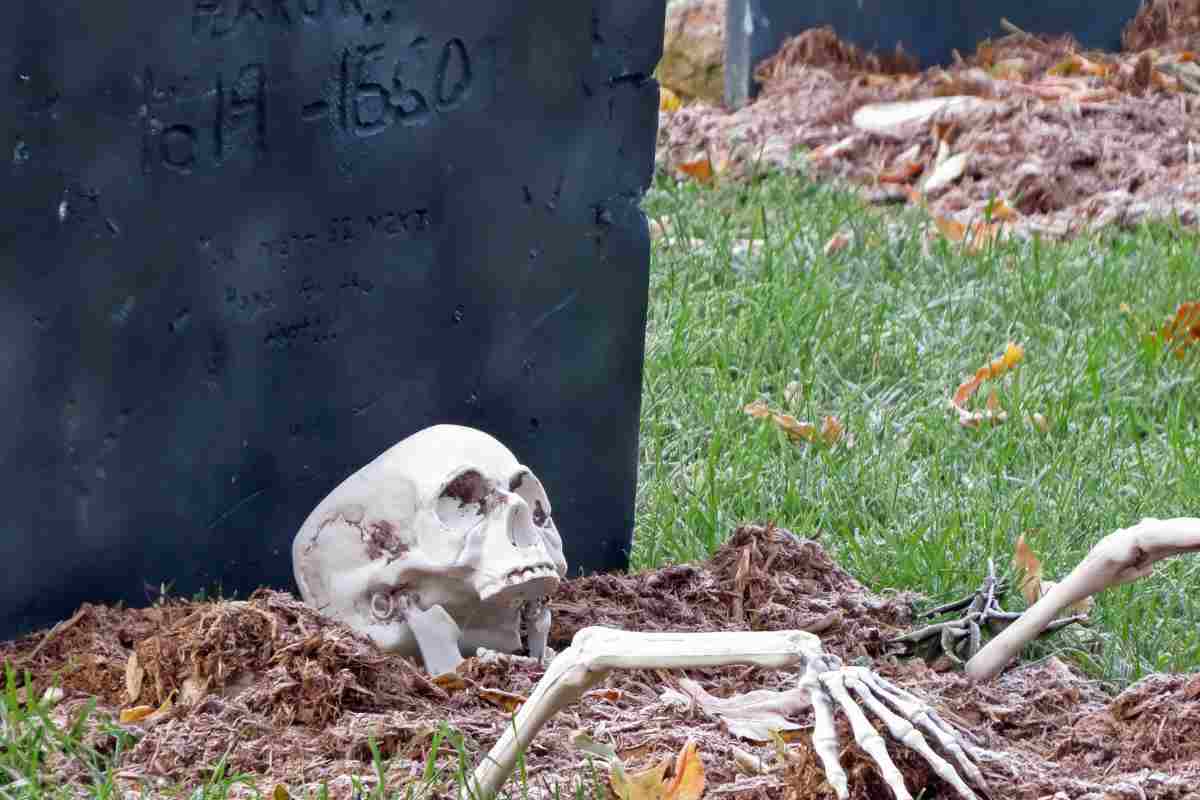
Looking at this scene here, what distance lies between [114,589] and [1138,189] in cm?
482

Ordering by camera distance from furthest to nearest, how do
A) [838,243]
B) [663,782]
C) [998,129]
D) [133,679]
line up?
[998,129], [838,243], [133,679], [663,782]

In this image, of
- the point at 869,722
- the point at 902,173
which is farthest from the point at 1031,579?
the point at 902,173

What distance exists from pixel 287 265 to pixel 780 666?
51.8 inches

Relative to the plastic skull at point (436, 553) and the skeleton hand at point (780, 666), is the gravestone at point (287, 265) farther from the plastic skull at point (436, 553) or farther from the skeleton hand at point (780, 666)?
the skeleton hand at point (780, 666)

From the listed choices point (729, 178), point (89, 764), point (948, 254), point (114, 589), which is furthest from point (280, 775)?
point (729, 178)

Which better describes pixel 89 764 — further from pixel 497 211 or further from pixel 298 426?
pixel 497 211

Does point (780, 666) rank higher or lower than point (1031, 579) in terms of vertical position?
higher

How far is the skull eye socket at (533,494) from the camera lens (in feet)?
9.61

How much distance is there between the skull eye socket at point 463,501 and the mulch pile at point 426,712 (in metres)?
0.22

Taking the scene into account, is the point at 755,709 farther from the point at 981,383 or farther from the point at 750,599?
the point at 981,383

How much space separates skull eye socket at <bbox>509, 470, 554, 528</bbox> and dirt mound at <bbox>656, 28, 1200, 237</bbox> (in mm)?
3523

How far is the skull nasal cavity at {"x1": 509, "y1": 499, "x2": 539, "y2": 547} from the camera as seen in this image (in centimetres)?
286

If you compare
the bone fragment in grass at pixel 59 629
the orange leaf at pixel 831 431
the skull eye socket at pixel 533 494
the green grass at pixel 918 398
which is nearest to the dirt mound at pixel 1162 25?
the green grass at pixel 918 398

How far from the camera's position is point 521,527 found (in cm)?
288
